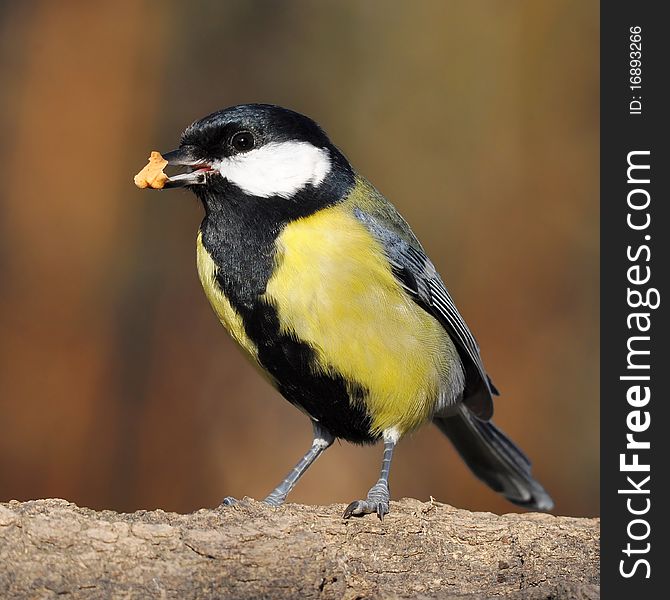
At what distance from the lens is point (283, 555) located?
11.0ft

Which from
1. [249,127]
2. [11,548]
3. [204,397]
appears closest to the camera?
[11,548]

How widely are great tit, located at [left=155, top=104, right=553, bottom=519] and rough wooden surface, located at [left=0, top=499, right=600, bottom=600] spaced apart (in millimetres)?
224

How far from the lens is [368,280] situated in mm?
3916

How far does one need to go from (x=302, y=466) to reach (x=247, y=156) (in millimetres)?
1407

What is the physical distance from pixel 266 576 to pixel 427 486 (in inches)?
189

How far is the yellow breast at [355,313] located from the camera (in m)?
3.78

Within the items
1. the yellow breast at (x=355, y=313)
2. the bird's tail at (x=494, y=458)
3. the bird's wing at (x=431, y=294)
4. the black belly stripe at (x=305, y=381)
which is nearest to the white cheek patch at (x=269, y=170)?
the yellow breast at (x=355, y=313)

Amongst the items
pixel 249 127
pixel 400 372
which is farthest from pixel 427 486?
pixel 249 127

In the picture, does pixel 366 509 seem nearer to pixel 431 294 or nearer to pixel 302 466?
pixel 302 466

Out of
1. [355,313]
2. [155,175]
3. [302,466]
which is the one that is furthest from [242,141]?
[302,466]

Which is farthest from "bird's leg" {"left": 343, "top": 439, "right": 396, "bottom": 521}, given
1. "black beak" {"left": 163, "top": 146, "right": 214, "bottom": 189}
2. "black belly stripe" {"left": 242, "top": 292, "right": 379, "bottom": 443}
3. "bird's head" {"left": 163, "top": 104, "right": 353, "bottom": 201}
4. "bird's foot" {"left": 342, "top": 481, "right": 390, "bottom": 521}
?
"black beak" {"left": 163, "top": 146, "right": 214, "bottom": 189}

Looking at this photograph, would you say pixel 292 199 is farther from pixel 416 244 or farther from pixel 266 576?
pixel 266 576

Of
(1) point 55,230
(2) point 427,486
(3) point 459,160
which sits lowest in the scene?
(2) point 427,486

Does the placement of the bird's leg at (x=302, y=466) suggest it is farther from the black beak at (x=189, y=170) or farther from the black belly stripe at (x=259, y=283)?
the black beak at (x=189, y=170)
